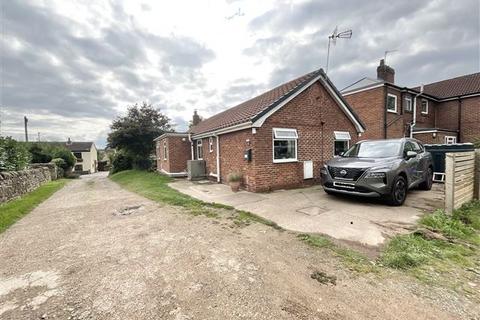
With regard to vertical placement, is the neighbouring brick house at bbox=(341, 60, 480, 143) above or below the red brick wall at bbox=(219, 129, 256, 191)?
above

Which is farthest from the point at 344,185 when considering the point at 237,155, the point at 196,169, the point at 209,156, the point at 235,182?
the point at 196,169

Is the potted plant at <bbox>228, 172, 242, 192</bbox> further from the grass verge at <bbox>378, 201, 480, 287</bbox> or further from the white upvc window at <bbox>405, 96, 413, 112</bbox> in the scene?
the white upvc window at <bbox>405, 96, 413, 112</bbox>

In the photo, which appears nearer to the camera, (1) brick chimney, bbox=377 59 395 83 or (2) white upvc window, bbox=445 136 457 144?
(1) brick chimney, bbox=377 59 395 83

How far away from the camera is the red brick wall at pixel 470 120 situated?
55.2 ft

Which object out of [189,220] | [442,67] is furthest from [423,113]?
[189,220]

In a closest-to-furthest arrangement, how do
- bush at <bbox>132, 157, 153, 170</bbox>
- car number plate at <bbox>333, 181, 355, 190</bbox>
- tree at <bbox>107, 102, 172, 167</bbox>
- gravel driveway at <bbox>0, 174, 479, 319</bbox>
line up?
gravel driveway at <bbox>0, 174, 479, 319</bbox> → car number plate at <bbox>333, 181, 355, 190</bbox> → tree at <bbox>107, 102, 172, 167</bbox> → bush at <bbox>132, 157, 153, 170</bbox>

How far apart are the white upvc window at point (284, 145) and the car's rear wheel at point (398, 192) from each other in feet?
12.4

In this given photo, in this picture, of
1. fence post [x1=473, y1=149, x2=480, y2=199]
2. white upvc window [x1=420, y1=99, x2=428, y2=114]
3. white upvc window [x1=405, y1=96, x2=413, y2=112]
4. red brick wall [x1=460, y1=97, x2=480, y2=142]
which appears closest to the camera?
fence post [x1=473, y1=149, x2=480, y2=199]

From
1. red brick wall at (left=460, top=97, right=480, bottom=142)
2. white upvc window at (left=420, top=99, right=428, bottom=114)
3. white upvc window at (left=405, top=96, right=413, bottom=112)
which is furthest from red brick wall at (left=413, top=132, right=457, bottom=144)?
red brick wall at (left=460, top=97, right=480, bottom=142)

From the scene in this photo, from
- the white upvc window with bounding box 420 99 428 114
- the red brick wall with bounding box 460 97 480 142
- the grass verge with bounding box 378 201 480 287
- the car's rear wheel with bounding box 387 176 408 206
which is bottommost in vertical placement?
the grass verge with bounding box 378 201 480 287

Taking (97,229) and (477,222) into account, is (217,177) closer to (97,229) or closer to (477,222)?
(97,229)

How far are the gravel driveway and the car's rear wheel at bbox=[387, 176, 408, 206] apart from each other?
11.8 ft

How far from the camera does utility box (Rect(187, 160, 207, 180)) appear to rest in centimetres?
1278

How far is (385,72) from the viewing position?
16250mm
